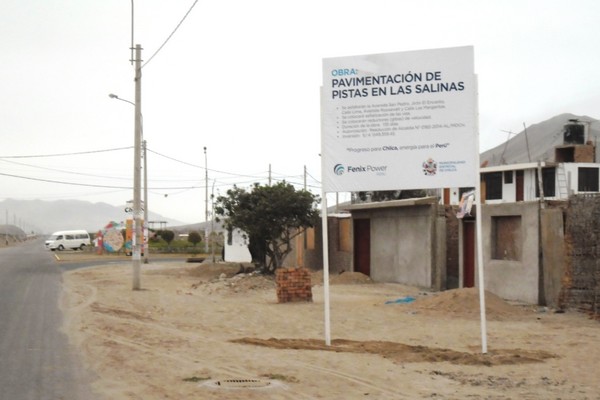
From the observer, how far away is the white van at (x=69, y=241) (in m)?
82.2

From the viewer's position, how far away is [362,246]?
99.2 feet

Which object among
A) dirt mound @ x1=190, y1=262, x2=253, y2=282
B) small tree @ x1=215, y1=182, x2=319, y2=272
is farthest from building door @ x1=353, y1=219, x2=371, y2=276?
dirt mound @ x1=190, y1=262, x2=253, y2=282

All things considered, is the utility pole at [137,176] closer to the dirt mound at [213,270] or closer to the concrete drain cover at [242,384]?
the dirt mound at [213,270]

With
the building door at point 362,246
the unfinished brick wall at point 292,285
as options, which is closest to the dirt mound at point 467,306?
the unfinished brick wall at point 292,285

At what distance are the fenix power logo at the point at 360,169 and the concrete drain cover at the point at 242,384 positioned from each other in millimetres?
4166

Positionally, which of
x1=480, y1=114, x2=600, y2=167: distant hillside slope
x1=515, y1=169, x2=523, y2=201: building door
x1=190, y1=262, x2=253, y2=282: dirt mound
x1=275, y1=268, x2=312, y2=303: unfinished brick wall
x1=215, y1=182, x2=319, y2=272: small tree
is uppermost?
x1=480, y1=114, x2=600, y2=167: distant hillside slope

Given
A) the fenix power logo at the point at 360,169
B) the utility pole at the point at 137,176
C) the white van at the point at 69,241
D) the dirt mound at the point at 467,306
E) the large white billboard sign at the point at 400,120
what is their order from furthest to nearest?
1. the white van at the point at 69,241
2. the utility pole at the point at 137,176
3. the dirt mound at the point at 467,306
4. the fenix power logo at the point at 360,169
5. the large white billboard sign at the point at 400,120

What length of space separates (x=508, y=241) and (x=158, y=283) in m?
15.9

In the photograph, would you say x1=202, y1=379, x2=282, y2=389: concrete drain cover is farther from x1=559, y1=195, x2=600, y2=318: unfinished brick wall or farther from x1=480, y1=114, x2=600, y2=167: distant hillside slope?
x1=480, y1=114, x2=600, y2=167: distant hillside slope

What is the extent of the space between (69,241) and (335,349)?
3038 inches

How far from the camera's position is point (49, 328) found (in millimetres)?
14523

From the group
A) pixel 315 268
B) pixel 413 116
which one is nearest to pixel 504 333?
pixel 413 116

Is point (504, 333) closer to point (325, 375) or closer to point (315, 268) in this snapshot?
point (325, 375)

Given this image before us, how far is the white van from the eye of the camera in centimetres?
8221
